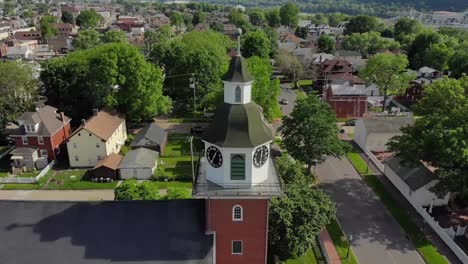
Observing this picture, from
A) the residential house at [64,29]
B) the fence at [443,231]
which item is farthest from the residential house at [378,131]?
the residential house at [64,29]

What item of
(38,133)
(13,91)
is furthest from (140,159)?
(13,91)

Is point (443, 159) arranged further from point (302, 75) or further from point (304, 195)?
point (302, 75)

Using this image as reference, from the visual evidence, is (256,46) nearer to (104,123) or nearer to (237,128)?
(104,123)

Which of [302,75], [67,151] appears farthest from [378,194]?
[302,75]

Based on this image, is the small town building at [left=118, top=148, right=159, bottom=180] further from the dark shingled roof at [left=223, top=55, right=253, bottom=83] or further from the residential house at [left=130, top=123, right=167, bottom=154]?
the dark shingled roof at [left=223, top=55, right=253, bottom=83]

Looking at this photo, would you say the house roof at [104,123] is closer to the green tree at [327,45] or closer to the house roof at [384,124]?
the house roof at [384,124]

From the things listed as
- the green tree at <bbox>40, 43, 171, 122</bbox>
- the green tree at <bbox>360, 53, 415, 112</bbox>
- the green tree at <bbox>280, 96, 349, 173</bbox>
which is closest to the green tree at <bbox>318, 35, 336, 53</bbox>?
the green tree at <bbox>360, 53, 415, 112</bbox>
